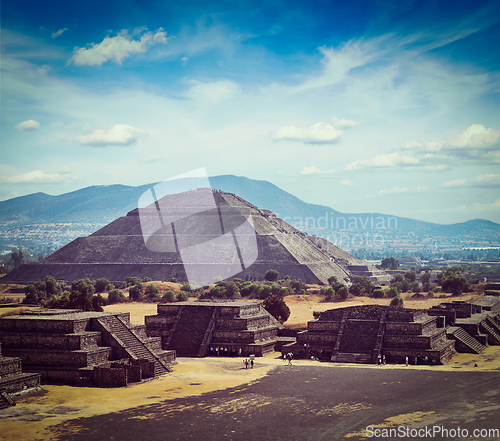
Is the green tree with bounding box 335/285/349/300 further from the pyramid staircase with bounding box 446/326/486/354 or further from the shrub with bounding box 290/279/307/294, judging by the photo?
the pyramid staircase with bounding box 446/326/486/354

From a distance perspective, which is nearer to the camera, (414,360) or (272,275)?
(414,360)

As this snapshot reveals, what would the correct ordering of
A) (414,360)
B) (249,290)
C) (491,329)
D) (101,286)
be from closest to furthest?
1. (414,360)
2. (491,329)
3. (249,290)
4. (101,286)

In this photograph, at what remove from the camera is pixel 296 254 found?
128 meters

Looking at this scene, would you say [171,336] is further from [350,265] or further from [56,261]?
[350,265]

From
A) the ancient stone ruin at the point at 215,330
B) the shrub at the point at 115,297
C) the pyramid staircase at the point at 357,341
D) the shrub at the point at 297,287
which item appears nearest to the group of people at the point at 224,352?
the ancient stone ruin at the point at 215,330

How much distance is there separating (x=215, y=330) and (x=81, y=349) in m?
13.7

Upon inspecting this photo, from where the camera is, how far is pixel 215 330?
4703 cm

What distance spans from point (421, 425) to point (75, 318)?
21574mm

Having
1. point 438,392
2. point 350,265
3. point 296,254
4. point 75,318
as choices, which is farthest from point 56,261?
point 438,392

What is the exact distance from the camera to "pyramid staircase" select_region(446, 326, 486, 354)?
151ft

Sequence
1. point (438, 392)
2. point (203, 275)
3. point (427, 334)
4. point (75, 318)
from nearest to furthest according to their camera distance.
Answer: point (438, 392), point (75, 318), point (427, 334), point (203, 275)

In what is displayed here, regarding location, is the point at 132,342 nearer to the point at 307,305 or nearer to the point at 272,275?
the point at 307,305

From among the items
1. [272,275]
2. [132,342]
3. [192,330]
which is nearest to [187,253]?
[272,275]

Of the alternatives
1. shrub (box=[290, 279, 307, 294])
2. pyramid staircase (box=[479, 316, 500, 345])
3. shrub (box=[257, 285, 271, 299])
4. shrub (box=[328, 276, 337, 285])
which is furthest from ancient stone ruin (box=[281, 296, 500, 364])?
shrub (box=[328, 276, 337, 285])
